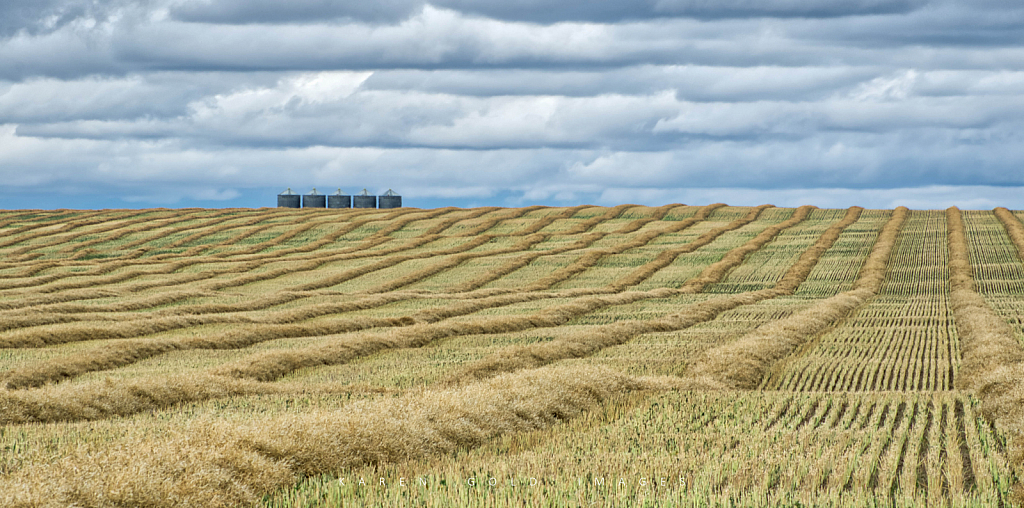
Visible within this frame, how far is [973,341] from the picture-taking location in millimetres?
25594

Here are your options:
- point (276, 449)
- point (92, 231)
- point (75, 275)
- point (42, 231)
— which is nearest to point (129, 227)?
point (92, 231)

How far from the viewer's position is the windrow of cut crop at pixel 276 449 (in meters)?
8.41

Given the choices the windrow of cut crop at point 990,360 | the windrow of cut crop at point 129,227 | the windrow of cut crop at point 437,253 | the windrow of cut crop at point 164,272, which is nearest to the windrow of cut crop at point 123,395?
the windrow of cut crop at point 990,360

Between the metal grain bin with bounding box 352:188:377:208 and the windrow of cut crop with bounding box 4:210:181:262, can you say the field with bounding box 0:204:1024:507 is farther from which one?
the metal grain bin with bounding box 352:188:377:208

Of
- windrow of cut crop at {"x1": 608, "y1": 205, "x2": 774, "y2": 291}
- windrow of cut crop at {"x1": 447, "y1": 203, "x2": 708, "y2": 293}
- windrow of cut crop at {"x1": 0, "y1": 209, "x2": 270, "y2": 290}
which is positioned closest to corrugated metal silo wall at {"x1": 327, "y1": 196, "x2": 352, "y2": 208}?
windrow of cut crop at {"x1": 447, "y1": 203, "x2": 708, "y2": 293}

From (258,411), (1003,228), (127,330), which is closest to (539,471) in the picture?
(258,411)

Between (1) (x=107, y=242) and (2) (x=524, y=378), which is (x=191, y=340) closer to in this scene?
(2) (x=524, y=378)

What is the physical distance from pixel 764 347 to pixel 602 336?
520cm

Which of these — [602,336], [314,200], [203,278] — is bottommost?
[602,336]

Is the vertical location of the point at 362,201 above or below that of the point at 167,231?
above

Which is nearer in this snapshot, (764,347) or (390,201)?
(764,347)

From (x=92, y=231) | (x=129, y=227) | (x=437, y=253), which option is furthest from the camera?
(x=129, y=227)

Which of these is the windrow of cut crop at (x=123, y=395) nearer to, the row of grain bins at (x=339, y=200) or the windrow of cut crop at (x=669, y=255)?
the windrow of cut crop at (x=669, y=255)

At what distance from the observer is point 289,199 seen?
115188 millimetres
